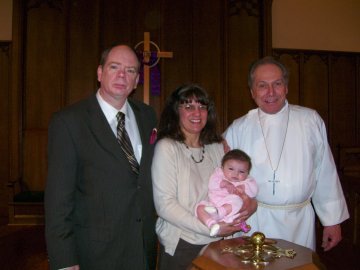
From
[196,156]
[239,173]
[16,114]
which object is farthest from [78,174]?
[16,114]

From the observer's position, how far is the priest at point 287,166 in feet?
7.78

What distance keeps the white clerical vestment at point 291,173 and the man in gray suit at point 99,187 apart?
85 cm

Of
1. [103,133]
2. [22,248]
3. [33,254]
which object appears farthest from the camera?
[22,248]

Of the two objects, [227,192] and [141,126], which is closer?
[227,192]

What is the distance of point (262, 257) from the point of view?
1.31m

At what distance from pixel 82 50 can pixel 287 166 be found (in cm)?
493

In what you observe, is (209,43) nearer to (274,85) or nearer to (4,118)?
(4,118)

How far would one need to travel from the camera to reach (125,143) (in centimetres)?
202

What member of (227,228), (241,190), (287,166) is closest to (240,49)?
(287,166)

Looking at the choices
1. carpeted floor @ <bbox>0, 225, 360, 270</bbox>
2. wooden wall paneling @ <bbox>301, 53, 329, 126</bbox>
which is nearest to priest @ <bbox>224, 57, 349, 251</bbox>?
carpeted floor @ <bbox>0, 225, 360, 270</bbox>

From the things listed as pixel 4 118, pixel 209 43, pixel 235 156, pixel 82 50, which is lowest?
pixel 235 156

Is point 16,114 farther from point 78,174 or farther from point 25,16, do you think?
point 78,174

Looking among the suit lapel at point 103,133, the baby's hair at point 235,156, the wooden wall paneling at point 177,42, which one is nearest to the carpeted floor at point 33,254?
the baby's hair at point 235,156

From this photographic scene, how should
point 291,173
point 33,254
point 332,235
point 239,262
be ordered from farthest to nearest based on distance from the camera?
point 33,254, point 332,235, point 291,173, point 239,262
